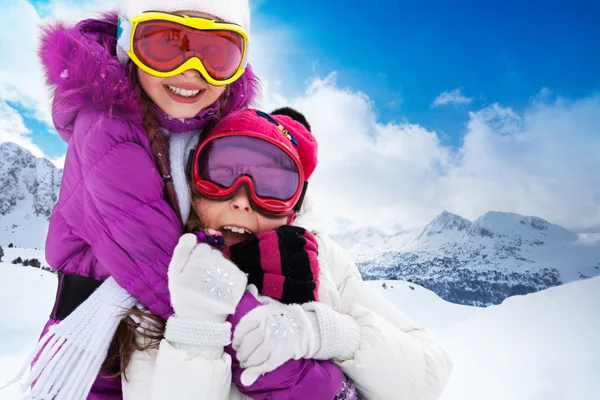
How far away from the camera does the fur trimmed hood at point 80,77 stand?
5.74ft

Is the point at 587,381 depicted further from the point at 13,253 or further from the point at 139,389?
the point at 13,253

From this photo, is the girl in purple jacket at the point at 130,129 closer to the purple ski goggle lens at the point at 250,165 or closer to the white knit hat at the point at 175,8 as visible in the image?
the white knit hat at the point at 175,8

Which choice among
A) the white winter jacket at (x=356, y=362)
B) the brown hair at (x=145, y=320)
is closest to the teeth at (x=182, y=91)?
the brown hair at (x=145, y=320)

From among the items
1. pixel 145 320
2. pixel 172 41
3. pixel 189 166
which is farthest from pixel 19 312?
pixel 172 41

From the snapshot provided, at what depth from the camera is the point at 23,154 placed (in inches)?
5285

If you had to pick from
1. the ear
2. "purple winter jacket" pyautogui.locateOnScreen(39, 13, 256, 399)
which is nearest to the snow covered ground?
"purple winter jacket" pyautogui.locateOnScreen(39, 13, 256, 399)

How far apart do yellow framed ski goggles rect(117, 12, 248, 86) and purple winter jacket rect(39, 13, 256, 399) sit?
0.12 m

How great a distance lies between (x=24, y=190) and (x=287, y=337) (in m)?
152

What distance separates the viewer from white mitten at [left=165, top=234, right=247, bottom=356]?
1.42 meters

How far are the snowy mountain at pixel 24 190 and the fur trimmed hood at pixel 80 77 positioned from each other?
447 feet

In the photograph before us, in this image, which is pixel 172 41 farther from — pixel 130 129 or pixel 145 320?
pixel 145 320

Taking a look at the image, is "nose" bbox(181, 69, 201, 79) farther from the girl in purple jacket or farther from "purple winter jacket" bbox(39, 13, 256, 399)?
"purple winter jacket" bbox(39, 13, 256, 399)

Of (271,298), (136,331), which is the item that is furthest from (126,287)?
(271,298)

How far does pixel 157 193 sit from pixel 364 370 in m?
1.12
